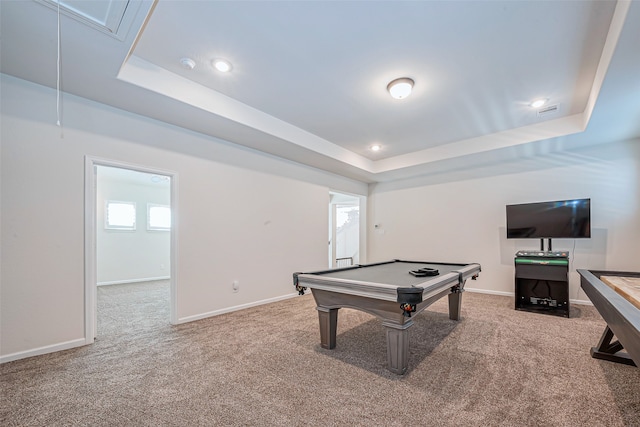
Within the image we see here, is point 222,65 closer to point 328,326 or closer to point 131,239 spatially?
point 328,326

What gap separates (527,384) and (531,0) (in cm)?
265

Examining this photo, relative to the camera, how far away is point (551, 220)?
3.99m

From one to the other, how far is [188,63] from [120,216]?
18.3 feet

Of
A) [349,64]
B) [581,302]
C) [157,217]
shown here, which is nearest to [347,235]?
[157,217]

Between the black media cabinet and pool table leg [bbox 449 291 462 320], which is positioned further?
the black media cabinet

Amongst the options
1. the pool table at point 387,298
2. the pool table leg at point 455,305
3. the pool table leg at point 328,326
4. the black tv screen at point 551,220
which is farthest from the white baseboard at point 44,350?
the black tv screen at point 551,220

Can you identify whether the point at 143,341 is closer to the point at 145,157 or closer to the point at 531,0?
the point at 145,157

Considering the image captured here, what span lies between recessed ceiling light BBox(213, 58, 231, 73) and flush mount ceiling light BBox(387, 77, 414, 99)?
1630 millimetres

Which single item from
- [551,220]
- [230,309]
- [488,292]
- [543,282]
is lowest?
[488,292]

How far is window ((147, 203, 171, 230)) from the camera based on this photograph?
280 inches

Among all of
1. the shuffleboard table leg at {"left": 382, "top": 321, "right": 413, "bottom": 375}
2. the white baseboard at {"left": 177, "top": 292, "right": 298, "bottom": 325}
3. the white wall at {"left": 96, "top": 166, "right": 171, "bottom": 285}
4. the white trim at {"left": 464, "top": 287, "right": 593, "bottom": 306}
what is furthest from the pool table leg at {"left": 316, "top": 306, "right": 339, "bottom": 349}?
the white wall at {"left": 96, "top": 166, "right": 171, "bottom": 285}

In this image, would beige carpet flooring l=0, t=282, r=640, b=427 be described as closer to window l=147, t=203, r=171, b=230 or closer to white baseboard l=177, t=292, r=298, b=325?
white baseboard l=177, t=292, r=298, b=325

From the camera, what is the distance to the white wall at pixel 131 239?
6.30 meters

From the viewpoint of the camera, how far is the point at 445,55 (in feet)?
8.07
